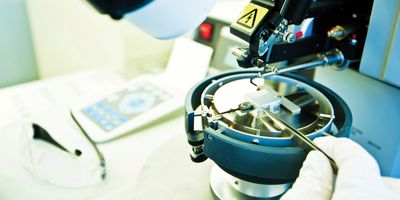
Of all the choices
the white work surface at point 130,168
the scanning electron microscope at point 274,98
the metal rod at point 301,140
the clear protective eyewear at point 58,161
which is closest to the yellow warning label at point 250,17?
the scanning electron microscope at point 274,98

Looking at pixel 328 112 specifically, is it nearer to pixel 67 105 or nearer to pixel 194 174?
pixel 194 174

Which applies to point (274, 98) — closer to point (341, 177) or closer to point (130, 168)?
point (341, 177)

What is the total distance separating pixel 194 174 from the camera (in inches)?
23.6

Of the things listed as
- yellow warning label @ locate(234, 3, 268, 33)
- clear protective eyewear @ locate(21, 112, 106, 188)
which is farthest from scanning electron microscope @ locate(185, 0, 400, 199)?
clear protective eyewear @ locate(21, 112, 106, 188)

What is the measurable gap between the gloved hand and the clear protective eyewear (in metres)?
0.41

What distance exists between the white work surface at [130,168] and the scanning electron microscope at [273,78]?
60 millimetres

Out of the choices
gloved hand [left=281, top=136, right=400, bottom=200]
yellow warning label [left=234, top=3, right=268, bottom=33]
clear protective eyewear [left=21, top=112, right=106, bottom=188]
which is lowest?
clear protective eyewear [left=21, top=112, right=106, bottom=188]

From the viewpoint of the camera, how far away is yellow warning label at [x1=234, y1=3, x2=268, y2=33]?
0.46 metres

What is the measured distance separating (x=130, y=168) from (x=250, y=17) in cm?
39

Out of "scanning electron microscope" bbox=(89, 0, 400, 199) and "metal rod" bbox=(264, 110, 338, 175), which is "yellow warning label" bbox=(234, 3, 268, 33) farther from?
"metal rod" bbox=(264, 110, 338, 175)

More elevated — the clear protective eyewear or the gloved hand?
the gloved hand

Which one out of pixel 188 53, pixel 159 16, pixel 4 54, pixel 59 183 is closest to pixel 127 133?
pixel 59 183

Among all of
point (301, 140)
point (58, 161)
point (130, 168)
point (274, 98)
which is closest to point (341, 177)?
point (301, 140)

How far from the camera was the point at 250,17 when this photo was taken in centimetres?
47
